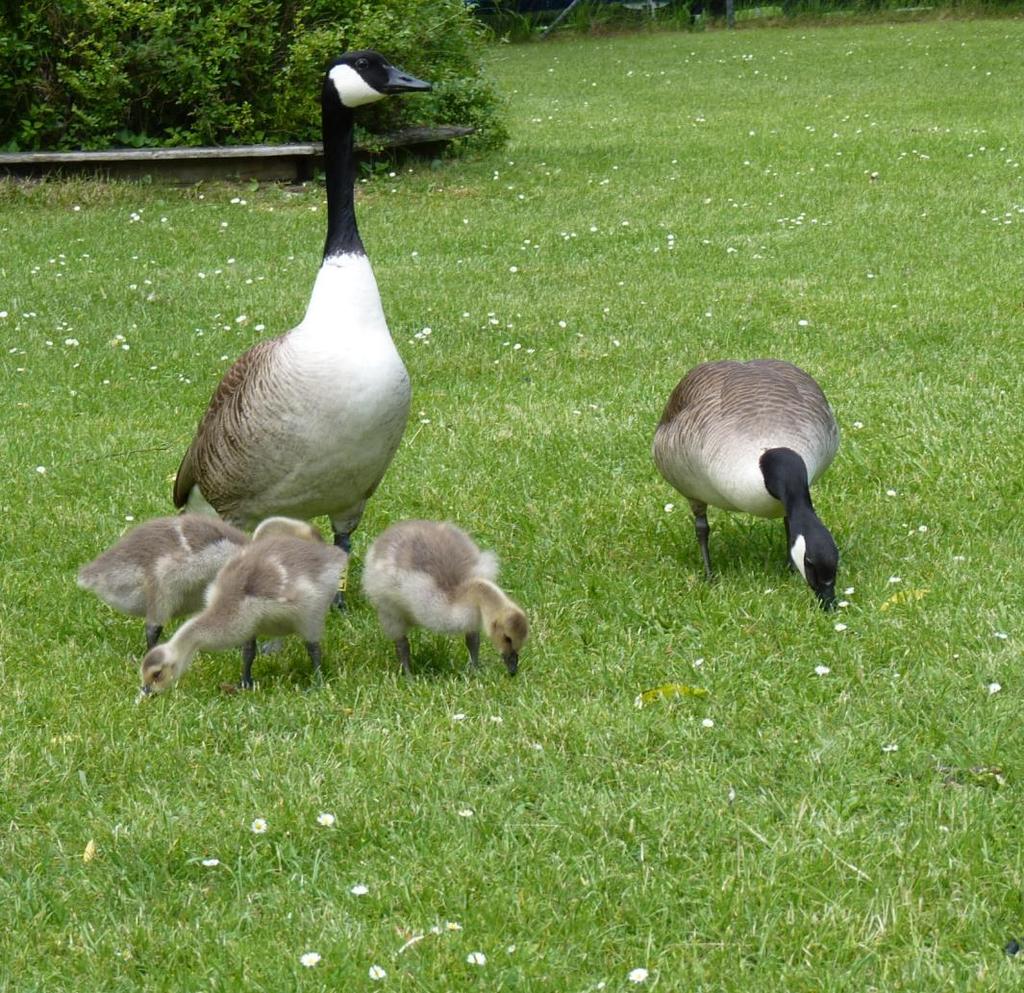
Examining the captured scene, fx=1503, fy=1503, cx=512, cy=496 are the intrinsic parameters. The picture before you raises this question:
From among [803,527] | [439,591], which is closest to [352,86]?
[439,591]

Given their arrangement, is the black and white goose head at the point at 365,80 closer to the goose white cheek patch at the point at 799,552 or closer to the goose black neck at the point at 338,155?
the goose black neck at the point at 338,155

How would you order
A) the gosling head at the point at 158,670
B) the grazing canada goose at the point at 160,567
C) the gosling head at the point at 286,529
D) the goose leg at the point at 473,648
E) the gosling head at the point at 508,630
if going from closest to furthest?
1. the gosling head at the point at 508,630
2. the gosling head at the point at 158,670
3. the goose leg at the point at 473,648
4. the grazing canada goose at the point at 160,567
5. the gosling head at the point at 286,529

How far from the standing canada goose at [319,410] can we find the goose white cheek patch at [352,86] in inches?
0.5

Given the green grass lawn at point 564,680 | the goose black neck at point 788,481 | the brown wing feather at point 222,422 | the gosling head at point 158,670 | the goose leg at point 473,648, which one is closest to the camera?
the green grass lawn at point 564,680

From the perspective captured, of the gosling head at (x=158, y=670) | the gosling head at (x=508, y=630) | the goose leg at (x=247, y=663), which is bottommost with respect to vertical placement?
the goose leg at (x=247, y=663)

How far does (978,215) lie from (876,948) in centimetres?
1033

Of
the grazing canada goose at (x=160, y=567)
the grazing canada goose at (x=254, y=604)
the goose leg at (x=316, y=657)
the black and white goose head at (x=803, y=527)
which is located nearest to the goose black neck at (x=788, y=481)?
the black and white goose head at (x=803, y=527)

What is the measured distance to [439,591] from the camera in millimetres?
4871

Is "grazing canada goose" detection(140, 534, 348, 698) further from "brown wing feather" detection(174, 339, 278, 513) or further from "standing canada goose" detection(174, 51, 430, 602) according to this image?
"brown wing feather" detection(174, 339, 278, 513)

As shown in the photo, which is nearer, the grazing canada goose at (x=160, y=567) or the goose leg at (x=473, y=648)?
the goose leg at (x=473, y=648)

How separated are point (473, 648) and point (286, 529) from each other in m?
0.91

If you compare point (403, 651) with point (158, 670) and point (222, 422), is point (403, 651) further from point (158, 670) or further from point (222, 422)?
point (222, 422)

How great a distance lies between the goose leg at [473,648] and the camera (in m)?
Answer: 5.04

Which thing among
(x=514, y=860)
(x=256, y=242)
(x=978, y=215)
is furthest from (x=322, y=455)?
(x=978, y=215)
